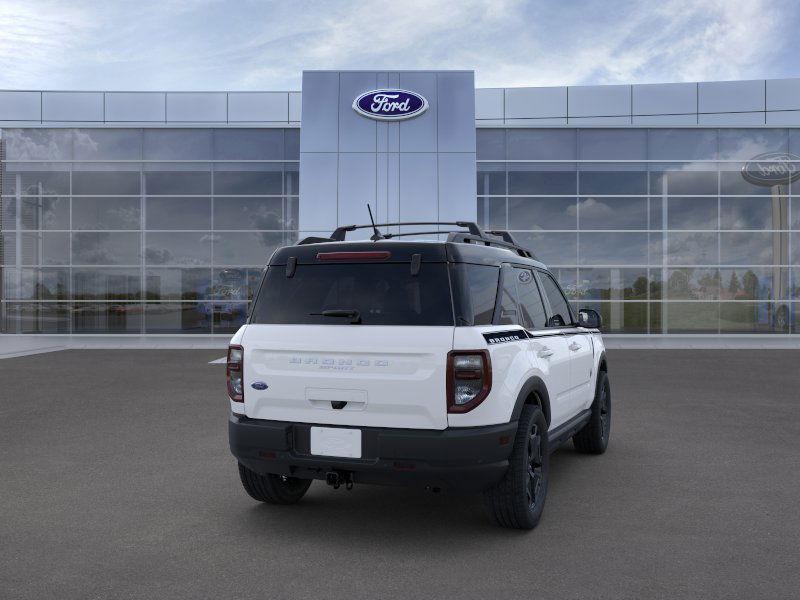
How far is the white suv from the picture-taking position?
424 cm

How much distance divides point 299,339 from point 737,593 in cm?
278

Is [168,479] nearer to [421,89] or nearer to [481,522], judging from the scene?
[481,522]

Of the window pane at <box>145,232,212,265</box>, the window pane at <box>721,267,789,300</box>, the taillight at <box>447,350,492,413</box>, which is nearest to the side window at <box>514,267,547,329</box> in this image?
the taillight at <box>447,350,492,413</box>

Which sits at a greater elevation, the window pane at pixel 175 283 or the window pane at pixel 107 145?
the window pane at pixel 107 145

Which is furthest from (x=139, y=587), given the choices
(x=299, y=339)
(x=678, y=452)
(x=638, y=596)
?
(x=678, y=452)

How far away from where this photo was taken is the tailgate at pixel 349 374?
425 centimetres

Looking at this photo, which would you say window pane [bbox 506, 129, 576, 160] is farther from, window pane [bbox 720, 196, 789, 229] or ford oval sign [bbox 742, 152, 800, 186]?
ford oval sign [bbox 742, 152, 800, 186]

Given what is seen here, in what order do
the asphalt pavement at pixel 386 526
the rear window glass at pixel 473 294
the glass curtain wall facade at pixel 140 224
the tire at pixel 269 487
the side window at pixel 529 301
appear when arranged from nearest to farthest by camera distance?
the asphalt pavement at pixel 386 526, the rear window glass at pixel 473 294, the tire at pixel 269 487, the side window at pixel 529 301, the glass curtain wall facade at pixel 140 224

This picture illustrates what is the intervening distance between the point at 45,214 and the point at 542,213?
18.3m

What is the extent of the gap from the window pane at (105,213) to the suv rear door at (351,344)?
→ 23.9m

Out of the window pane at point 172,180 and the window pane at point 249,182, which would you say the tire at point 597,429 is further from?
the window pane at point 172,180

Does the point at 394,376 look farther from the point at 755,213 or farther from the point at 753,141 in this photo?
the point at 753,141

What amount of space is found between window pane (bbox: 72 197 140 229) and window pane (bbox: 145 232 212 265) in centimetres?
98

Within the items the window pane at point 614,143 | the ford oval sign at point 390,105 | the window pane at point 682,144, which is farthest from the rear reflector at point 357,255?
the window pane at point 682,144
